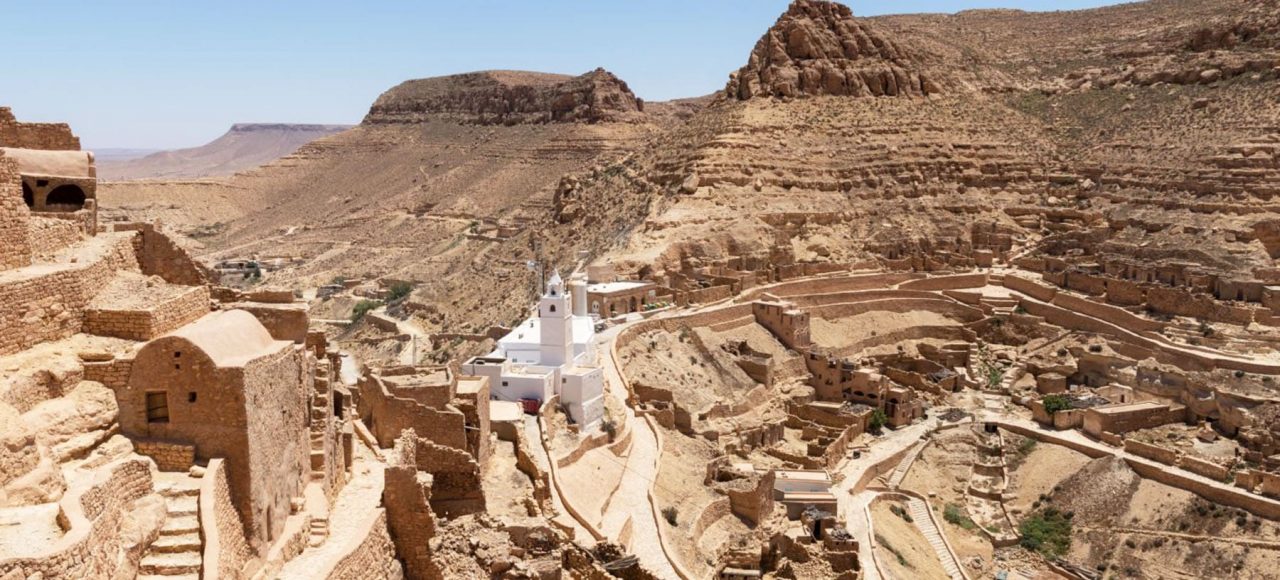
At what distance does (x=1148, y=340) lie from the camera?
38.1 metres

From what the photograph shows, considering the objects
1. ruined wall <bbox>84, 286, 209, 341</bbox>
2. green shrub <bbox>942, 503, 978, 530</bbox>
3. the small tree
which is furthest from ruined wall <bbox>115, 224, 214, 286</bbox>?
the small tree

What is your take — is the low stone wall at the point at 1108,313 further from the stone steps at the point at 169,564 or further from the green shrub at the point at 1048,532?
the stone steps at the point at 169,564

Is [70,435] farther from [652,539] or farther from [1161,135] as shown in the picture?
[1161,135]

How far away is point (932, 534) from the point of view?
27.3m

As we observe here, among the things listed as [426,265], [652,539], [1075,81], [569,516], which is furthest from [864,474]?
[1075,81]

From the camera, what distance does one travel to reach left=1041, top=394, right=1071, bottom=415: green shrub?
1341 inches

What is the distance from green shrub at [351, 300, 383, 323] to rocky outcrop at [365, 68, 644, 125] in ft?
140

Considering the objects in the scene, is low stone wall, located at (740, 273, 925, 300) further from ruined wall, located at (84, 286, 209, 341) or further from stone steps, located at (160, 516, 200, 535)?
stone steps, located at (160, 516, 200, 535)

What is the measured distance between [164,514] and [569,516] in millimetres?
9336

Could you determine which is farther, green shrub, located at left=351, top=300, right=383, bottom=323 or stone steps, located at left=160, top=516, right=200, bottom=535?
green shrub, located at left=351, top=300, right=383, bottom=323

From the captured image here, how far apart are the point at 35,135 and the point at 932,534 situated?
21.2 m

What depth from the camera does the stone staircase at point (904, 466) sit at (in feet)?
99.9

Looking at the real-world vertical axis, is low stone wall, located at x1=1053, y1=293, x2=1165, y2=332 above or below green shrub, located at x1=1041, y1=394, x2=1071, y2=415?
above

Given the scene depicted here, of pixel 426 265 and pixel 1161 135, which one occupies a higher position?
pixel 1161 135
